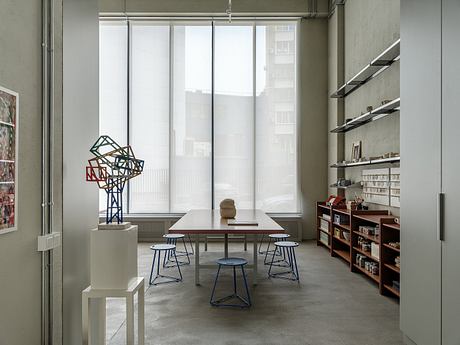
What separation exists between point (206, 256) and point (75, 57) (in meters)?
4.56

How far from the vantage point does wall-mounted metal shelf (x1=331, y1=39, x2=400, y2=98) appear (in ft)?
15.2

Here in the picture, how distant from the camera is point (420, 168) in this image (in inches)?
107

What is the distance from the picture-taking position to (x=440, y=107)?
2.46 metres

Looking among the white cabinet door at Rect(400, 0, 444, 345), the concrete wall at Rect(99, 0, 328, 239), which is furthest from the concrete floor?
the concrete wall at Rect(99, 0, 328, 239)

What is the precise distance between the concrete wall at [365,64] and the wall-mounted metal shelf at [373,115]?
0.25 feet

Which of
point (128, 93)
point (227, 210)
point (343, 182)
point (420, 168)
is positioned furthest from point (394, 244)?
point (128, 93)

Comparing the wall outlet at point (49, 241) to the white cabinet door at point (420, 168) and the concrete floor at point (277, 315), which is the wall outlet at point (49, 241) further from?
the white cabinet door at point (420, 168)

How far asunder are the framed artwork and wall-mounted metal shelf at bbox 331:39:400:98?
3936 millimetres

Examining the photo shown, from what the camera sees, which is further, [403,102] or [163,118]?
[163,118]

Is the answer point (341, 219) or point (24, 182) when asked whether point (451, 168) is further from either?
point (341, 219)

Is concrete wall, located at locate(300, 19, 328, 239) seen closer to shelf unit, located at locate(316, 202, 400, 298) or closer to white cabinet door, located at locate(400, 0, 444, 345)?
shelf unit, located at locate(316, 202, 400, 298)

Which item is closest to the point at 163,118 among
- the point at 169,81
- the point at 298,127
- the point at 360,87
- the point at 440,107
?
the point at 169,81

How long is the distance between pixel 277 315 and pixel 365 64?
4.40 metres

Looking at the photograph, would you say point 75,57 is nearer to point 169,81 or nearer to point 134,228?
point 134,228
